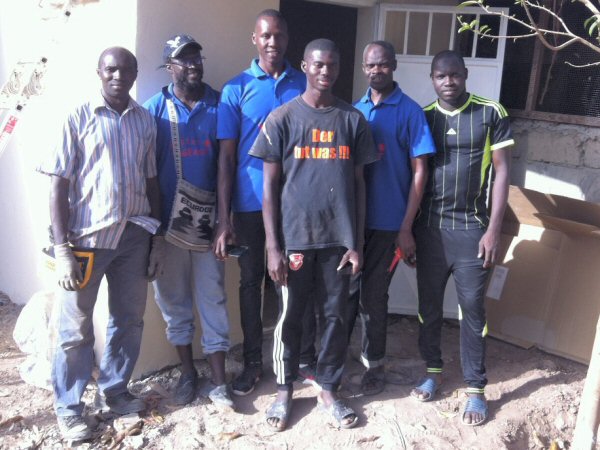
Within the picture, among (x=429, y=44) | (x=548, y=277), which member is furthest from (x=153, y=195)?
(x=548, y=277)

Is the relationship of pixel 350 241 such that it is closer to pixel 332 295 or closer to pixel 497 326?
pixel 332 295

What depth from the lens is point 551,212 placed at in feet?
13.8

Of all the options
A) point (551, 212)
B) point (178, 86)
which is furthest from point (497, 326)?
point (178, 86)

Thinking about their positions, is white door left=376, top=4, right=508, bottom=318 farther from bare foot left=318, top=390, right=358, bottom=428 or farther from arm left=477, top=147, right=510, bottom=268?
bare foot left=318, top=390, right=358, bottom=428

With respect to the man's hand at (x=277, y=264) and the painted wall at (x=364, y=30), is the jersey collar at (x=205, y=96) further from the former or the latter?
the painted wall at (x=364, y=30)

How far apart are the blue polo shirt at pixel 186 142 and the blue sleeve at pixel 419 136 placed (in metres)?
1.02

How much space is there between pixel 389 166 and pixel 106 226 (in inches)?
57.2

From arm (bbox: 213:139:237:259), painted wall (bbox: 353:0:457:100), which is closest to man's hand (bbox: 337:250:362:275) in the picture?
arm (bbox: 213:139:237:259)

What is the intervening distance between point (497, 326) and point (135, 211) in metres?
2.72

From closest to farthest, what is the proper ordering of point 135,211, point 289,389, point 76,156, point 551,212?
point 76,156
point 135,211
point 289,389
point 551,212

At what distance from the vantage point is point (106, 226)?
292 centimetres

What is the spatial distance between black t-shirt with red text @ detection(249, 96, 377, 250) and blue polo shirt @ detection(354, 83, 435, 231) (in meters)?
0.27

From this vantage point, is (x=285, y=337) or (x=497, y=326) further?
(x=497, y=326)

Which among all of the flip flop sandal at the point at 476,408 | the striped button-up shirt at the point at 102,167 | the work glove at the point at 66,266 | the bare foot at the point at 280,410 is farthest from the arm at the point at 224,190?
the flip flop sandal at the point at 476,408
